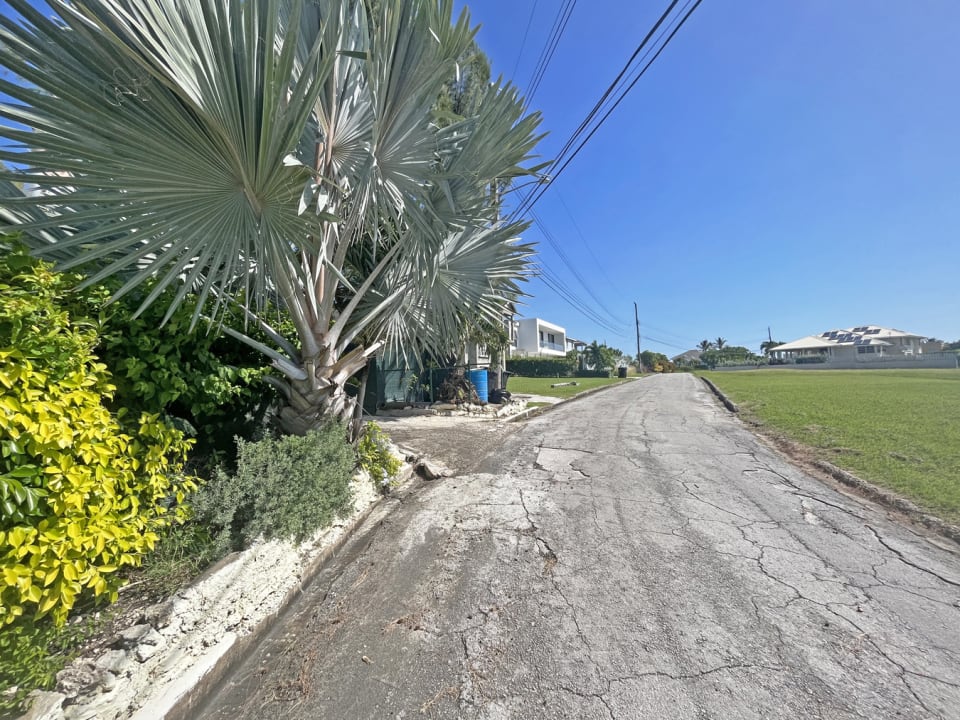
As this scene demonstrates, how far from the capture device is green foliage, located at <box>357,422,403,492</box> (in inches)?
180

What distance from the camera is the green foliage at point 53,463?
5.21ft

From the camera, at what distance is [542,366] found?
36.8 metres

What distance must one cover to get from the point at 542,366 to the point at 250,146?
Result: 3518cm

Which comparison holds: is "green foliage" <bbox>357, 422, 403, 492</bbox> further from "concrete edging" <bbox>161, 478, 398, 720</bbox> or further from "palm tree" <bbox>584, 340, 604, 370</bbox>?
"palm tree" <bbox>584, 340, 604, 370</bbox>

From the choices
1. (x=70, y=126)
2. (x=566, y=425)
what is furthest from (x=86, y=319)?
(x=566, y=425)

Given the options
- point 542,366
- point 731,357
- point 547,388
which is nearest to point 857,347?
point 731,357

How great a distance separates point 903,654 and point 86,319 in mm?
4808

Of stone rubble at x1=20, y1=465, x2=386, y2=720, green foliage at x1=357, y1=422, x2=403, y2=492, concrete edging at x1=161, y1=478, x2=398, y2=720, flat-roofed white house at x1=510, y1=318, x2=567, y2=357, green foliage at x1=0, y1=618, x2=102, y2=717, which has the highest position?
flat-roofed white house at x1=510, y1=318, x2=567, y2=357

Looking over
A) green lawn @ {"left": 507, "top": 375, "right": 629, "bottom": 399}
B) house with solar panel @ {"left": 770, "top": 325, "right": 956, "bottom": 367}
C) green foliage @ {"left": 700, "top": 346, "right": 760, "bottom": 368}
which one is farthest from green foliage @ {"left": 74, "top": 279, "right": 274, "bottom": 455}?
green foliage @ {"left": 700, "top": 346, "right": 760, "bottom": 368}

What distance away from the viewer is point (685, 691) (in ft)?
5.96

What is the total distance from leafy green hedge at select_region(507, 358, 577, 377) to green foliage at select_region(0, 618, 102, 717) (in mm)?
34944

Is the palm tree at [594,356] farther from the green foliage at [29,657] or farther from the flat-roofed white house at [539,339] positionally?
the green foliage at [29,657]

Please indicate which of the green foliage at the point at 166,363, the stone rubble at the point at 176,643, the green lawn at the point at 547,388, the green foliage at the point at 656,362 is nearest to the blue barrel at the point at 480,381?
the green lawn at the point at 547,388

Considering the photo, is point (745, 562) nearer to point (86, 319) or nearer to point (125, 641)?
point (125, 641)
